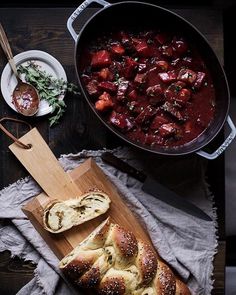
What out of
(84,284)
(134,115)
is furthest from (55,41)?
→ (84,284)

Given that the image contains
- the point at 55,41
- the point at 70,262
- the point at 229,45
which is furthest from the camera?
the point at 229,45

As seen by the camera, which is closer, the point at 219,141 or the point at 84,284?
the point at 84,284

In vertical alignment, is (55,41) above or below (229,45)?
above

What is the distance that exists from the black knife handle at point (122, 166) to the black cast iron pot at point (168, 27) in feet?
0.63

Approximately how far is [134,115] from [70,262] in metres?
0.63

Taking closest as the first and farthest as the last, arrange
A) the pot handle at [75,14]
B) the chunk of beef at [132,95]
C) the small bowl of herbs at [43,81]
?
the pot handle at [75,14] → the chunk of beef at [132,95] → the small bowl of herbs at [43,81]

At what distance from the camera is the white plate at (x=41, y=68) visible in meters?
2.54

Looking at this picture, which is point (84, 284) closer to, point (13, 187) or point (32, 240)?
point (32, 240)

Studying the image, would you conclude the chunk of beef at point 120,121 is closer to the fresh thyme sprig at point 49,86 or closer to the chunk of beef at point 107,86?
the chunk of beef at point 107,86

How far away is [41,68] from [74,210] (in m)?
0.60

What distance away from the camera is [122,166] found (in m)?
2.57

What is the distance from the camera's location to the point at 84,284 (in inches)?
96.2

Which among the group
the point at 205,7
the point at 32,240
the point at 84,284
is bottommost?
the point at 84,284

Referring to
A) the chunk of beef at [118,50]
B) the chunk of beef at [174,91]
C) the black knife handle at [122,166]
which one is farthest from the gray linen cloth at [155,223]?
the chunk of beef at [118,50]
